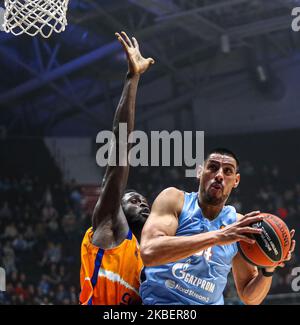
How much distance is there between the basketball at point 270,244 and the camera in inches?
121

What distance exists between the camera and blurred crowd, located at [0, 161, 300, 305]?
1137cm

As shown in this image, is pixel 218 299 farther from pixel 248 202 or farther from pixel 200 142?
pixel 200 142

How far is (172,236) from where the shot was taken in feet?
10.3

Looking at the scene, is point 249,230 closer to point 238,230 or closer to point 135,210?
point 238,230

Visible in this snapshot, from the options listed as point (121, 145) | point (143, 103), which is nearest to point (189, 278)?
point (121, 145)

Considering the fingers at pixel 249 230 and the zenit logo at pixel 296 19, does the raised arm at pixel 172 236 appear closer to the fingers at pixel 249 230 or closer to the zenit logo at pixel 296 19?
the fingers at pixel 249 230

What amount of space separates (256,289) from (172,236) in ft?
2.17

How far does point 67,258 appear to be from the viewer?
1259 centimetres

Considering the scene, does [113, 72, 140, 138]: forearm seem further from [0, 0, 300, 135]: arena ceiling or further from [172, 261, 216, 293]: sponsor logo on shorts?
[0, 0, 300, 135]: arena ceiling

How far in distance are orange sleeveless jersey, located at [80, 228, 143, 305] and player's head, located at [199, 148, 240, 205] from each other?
0.53m

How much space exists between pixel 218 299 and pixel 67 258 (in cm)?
953

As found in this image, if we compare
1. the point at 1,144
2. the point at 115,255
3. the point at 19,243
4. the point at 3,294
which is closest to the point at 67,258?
the point at 19,243

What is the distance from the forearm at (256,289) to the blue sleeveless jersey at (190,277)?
24cm
